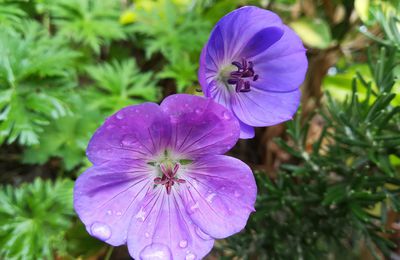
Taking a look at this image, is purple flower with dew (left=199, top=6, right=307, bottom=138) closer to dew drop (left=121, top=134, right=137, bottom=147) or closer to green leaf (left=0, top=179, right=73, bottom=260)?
dew drop (left=121, top=134, right=137, bottom=147)

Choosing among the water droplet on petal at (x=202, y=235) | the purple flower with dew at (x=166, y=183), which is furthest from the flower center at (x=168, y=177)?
the water droplet on petal at (x=202, y=235)

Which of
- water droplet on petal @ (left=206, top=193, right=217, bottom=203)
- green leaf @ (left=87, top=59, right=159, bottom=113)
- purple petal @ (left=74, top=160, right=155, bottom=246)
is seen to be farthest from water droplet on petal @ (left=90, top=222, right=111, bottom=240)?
green leaf @ (left=87, top=59, right=159, bottom=113)

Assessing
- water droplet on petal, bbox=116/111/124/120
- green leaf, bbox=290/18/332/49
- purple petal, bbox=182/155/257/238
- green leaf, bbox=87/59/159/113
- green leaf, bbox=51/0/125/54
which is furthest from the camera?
green leaf, bbox=290/18/332/49

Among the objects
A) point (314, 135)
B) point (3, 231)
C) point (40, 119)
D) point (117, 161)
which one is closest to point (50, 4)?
point (40, 119)

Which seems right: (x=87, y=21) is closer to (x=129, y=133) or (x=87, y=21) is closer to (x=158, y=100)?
(x=158, y=100)

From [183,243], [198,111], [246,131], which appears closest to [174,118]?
[198,111]

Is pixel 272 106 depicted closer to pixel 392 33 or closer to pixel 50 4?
pixel 392 33
